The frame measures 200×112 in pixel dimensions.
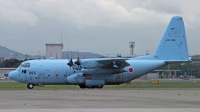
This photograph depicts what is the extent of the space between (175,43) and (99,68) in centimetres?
915

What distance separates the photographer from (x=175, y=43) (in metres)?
52.1

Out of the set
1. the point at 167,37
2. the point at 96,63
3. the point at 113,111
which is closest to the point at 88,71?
the point at 96,63

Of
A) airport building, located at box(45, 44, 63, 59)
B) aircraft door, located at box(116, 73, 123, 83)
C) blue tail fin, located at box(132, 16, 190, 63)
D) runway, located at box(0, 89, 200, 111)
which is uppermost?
airport building, located at box(45, 44, 63, 59)

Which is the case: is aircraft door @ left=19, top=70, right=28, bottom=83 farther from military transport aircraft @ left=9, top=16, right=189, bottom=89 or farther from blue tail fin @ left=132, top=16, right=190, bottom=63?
blue tail fin @ left=132, top=16, right=190, bottom=63

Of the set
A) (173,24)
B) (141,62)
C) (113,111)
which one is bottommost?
(113,111)

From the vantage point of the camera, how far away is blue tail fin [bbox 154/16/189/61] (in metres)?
51.8

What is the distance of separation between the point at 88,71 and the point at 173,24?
11.0 m

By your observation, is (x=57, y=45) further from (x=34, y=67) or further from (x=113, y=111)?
(x=113, y=111)

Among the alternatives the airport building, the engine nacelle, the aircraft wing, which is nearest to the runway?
the aircraft wing

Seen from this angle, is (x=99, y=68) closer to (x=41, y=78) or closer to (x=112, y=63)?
(x=112, y=63)

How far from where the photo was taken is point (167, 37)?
172ft

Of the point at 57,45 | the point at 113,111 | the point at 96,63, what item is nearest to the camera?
the point at 113,111

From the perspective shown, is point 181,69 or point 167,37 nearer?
point 167,37

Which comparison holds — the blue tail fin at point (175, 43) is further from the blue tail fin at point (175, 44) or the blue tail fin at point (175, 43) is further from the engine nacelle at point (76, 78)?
the engine nacelle at point (76, 78)
